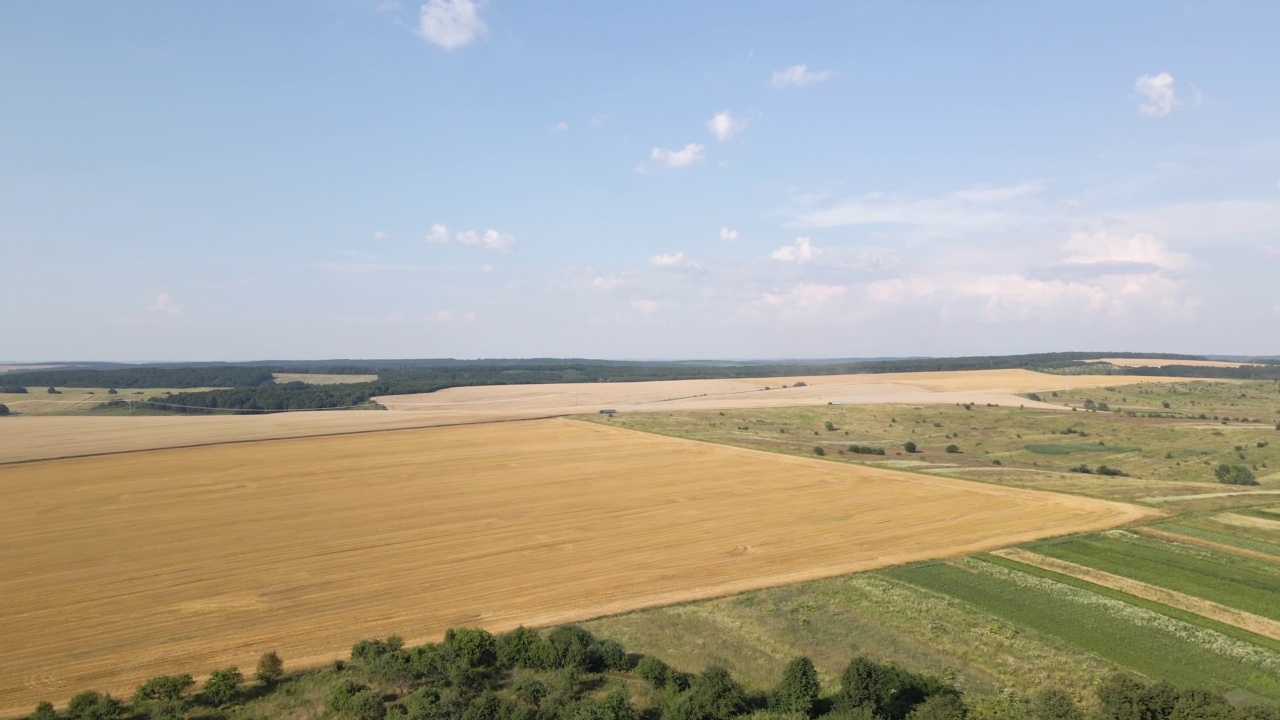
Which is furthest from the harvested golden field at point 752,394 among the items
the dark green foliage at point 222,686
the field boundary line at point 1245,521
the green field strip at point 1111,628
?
the dark green foliage at point 222,686

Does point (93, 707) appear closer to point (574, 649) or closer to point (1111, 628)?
point (574, 649)

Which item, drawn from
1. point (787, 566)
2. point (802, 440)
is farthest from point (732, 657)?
point (802, 440)

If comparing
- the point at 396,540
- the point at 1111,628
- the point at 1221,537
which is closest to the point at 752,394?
the point at 1221,537

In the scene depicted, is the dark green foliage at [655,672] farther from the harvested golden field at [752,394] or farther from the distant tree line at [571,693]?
the harvested golden field at [752,394]

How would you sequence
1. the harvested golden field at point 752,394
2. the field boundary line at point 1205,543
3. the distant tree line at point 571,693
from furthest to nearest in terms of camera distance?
1. the harvested golden field at point 752,394
2. the field boundary line at point 1205,543
3. the distant tree line at point 571,693

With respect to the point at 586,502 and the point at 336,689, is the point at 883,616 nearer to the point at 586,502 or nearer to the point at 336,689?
the point at 336,689
